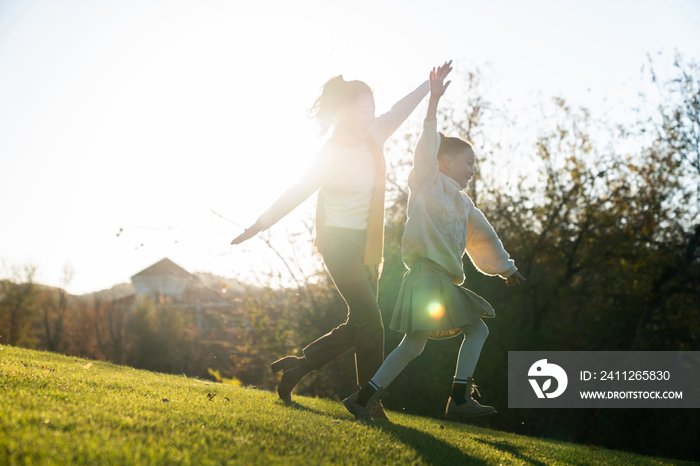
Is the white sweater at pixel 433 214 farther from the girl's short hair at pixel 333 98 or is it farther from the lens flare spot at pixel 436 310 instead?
the girl's short hair at pixel 333 98

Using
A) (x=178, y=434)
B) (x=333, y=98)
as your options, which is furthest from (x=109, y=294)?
(x=178, y=434)

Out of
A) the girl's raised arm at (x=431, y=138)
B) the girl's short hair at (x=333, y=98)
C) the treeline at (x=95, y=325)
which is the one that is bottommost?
the treeline at (x=95, y=325)

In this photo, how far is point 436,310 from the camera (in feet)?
11.2

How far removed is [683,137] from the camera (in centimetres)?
1147

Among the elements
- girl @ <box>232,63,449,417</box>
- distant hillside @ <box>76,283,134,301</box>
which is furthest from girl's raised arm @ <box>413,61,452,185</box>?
distant hillside @ <box>76,283,134,301</box>

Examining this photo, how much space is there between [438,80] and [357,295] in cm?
167

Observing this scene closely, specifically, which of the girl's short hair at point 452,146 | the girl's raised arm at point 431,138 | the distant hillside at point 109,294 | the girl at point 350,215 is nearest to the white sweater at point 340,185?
the girl at point 350,215

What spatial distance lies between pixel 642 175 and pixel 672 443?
6.31m

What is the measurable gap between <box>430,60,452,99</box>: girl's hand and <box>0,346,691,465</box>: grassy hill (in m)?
2.25

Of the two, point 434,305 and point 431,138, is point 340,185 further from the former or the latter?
point 434,305

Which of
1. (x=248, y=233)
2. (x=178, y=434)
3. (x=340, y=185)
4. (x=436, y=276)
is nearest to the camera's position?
(x=178, y=434)

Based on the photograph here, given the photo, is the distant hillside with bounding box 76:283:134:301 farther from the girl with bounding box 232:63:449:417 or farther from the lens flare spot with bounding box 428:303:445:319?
the lens flare spot with bounding box 428:303:445:319

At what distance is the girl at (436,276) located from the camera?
3.36 metres

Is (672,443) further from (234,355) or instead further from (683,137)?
(234,355)
